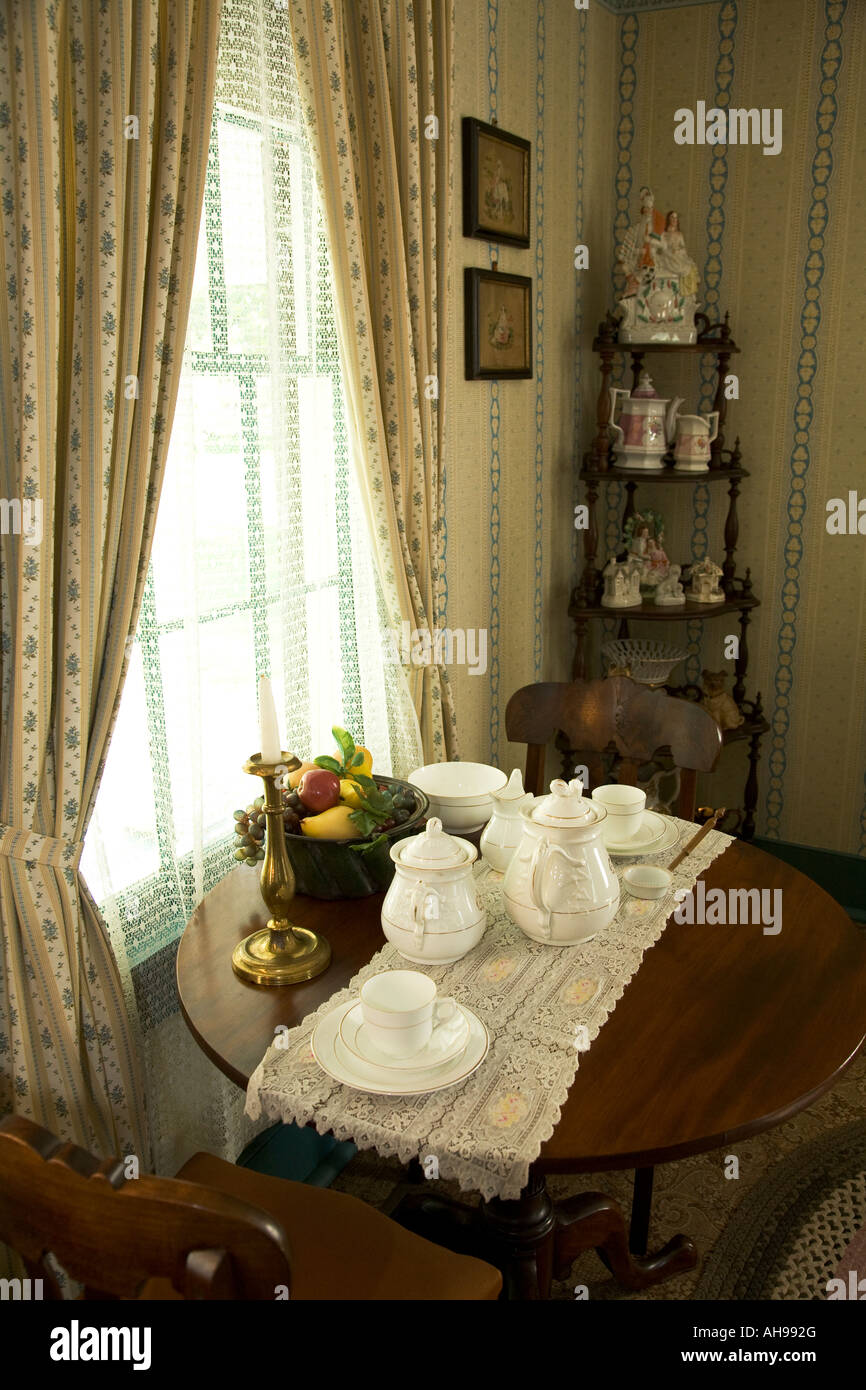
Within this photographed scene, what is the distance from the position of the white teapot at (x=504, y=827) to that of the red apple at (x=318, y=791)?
0.25m

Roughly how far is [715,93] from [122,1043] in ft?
10.4

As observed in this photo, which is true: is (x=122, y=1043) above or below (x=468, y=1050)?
below

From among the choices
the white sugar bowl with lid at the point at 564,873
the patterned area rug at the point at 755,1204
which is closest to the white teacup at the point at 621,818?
the white sugar bowl with lid at the point at 564,873

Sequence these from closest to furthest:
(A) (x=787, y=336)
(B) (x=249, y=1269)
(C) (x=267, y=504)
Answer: (B) (x=249, y=1269)
(C) (x=267, y=504)
(A) (x=787, y=336)

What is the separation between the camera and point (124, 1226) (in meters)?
0.89

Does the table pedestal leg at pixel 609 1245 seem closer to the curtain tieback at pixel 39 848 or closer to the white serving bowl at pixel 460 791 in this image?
the white serving bowl at pixel 460 791

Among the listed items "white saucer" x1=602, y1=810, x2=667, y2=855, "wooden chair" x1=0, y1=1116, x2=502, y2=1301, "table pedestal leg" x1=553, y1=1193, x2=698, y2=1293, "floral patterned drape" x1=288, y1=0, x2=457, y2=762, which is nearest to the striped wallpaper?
"floral patterned drape" x1=288, y1=0, x2=457, y2=762

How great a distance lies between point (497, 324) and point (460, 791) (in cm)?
139

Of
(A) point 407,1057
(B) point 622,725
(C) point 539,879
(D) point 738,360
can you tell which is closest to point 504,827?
(C) point 539,879

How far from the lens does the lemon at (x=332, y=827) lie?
1658 mm

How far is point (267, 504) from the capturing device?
203cm

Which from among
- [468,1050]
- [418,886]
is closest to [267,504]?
[418,886]

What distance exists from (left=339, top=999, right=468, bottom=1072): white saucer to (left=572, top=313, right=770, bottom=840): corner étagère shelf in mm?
2056

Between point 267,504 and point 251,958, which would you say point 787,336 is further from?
point 251,958
